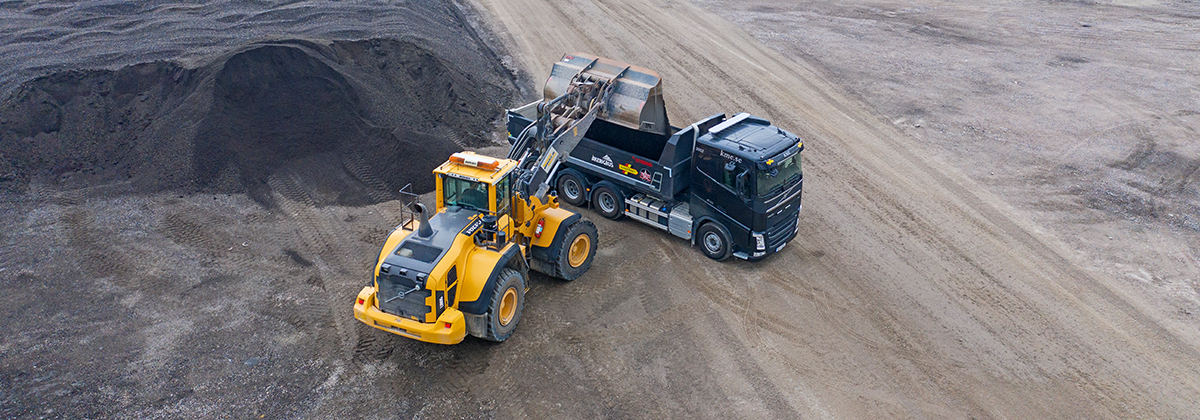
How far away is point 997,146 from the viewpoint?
18.6 m

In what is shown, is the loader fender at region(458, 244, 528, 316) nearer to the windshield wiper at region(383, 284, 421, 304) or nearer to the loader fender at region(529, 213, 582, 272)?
the windshield wiper at region(383, 284, 421, 304)

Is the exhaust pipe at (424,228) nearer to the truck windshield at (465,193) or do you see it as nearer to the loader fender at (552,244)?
the truck windshield at (465,193)

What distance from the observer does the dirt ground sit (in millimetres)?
9727

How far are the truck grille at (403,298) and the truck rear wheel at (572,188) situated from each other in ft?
19.2

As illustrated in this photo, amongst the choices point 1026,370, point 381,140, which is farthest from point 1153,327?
point 381,140

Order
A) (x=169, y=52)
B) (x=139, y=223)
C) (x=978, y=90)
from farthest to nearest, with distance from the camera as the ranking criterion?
(x=978, y=90)
(x=169, y=52)
(x=139, y=223)

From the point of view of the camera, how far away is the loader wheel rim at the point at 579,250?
40.1 ft

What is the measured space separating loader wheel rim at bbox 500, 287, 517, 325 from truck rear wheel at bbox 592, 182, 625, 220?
417 cm

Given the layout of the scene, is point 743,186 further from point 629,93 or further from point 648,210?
point 629,93

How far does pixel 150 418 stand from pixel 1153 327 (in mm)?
14779

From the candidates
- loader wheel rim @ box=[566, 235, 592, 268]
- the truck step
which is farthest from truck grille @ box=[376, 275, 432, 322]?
the truck step

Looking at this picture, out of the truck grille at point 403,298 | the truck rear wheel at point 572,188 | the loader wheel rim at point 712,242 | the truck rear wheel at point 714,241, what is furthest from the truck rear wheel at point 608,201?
the truck grille at point 403,298

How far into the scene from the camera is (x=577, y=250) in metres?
12.4

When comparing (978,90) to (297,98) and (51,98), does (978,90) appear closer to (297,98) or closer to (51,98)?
(297,98)
